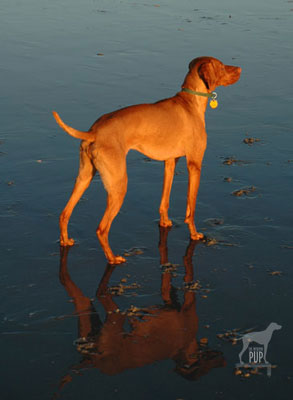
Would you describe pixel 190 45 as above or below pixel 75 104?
above

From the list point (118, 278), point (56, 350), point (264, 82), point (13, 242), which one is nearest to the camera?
point (56, 350)

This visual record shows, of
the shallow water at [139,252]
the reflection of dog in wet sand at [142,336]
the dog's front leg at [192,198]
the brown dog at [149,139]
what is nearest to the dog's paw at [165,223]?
the brown dog at [149,139]

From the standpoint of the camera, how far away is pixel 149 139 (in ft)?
20.4

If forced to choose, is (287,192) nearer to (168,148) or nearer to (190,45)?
(168,148)

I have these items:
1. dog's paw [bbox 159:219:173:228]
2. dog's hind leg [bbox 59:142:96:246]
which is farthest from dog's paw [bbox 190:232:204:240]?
dog's hind leg [bbox 59:142:96:246]

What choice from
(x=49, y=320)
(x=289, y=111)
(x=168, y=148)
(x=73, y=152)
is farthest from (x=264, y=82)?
(x=49, y=320)

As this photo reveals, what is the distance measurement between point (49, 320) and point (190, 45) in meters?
11.5

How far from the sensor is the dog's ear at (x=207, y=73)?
655 centimetres

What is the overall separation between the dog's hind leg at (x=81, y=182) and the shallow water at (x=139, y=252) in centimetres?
13

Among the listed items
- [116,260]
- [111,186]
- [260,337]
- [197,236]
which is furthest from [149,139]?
[260,337]

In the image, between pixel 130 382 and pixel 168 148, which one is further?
pixel 168 148

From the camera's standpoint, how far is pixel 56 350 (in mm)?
4469

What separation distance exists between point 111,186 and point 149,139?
2.45 feet

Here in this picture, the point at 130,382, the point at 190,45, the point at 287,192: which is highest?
the point at 190,45
